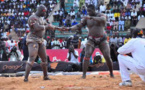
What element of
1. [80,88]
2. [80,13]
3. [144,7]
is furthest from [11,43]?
[80,88]

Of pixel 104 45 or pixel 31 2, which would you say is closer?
pixel 104 45

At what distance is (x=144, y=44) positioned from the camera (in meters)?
6.20

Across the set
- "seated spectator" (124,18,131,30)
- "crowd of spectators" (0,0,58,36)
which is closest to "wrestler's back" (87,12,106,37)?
"seated spectator" (124,18,131,30)

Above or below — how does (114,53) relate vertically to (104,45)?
below

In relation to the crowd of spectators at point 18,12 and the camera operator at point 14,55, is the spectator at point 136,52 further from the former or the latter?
the crowd of spectators at point 18,12

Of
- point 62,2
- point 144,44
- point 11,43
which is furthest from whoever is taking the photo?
point 62,2

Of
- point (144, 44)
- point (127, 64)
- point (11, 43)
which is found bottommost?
point (11, 43)

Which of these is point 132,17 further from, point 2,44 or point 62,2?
point 2,44

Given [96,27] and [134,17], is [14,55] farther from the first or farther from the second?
[134,17]

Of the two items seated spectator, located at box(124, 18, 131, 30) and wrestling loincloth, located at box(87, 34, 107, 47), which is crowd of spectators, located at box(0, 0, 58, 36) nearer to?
seated spectator, located at box(124, 18, 131, 30)

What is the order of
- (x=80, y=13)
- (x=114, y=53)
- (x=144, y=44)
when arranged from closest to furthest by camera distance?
(x=144, y=44) → (x=114, y=53) → (x=80, y=13)

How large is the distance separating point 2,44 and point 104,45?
30.5 ft

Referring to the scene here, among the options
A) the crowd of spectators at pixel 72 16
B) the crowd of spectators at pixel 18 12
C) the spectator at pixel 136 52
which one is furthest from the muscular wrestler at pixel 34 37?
the crowd of spectators at pixel 18 12

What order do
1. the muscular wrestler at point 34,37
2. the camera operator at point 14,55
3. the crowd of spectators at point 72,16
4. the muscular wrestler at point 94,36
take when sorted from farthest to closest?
the crowd of spectators at point 72,16
the camera operator at point 14,55
the muscular wrestler at point 94,36
the muscular wrestler at point 34,37
